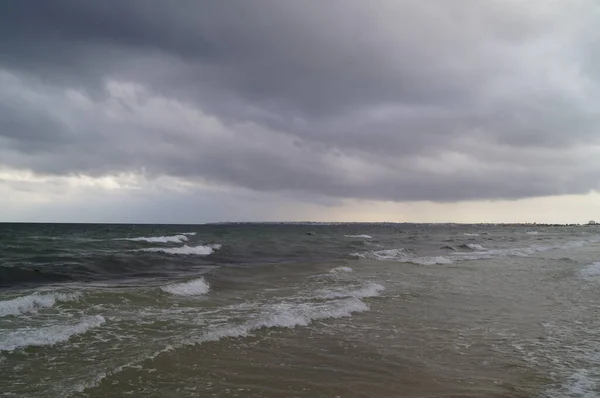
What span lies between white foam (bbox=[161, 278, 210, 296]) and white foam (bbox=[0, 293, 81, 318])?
3.32 metres

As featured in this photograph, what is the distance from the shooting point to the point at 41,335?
31.3ft

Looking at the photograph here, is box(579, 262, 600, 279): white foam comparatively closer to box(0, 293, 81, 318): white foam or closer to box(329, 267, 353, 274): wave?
box(329, 267, 353, 274): wave

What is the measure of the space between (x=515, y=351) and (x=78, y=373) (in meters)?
8.79

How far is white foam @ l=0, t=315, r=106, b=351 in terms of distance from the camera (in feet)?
29.4

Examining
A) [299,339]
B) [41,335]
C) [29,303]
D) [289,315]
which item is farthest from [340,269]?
[41,335]

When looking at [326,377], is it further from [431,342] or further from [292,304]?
[292,304]

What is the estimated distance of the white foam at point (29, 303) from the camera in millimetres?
11969

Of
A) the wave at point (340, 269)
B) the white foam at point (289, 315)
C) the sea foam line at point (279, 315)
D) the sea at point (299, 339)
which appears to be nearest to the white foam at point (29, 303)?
the sea at point (299, 339)

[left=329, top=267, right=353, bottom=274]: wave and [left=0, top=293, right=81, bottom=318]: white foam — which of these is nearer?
[left=0, top=293, right=81, bottom=318]: white foam

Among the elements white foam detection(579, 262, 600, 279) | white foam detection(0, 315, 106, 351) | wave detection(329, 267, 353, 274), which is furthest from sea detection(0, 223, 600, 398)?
wave detection(329, 267, 353, 274)

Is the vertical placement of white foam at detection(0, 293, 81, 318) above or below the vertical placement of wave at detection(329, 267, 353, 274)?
above

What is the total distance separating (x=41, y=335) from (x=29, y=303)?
378cm

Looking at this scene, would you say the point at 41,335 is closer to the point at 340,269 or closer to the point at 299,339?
the point at 299,339

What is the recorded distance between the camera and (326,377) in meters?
7.30
